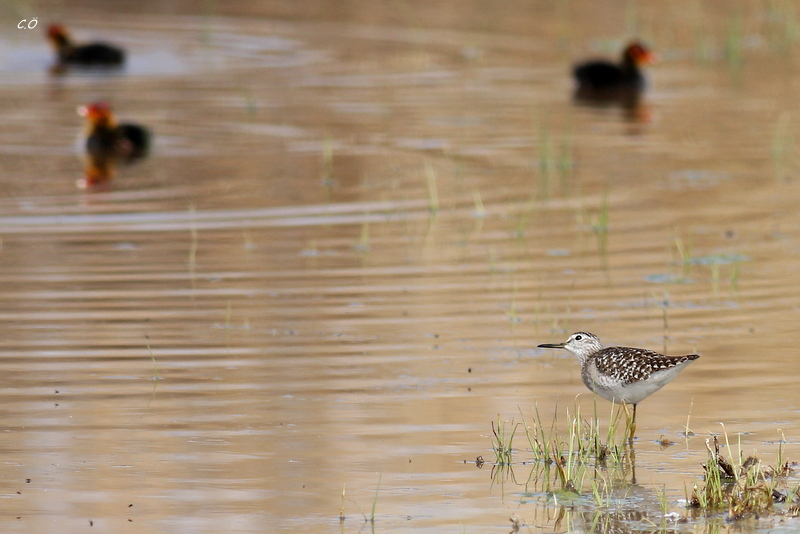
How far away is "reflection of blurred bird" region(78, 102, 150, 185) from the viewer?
1561 centimetres

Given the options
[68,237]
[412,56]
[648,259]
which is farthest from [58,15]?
[648,259]

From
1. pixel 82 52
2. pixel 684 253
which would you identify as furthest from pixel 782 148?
pixel 82 52

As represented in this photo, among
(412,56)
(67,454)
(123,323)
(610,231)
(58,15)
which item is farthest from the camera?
(58,15)

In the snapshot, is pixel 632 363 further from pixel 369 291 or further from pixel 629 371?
pixel 369 291

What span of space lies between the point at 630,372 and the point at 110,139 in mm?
9764

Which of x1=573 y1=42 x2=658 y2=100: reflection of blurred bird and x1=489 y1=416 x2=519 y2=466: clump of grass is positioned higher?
x1=573 y1=42 x2=658 y2=100: reflection of blurred bird

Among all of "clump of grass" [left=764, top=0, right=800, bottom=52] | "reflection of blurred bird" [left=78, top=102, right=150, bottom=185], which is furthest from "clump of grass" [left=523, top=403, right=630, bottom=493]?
"clump of grass" [left=764, top=0, right=800, bottom=52]

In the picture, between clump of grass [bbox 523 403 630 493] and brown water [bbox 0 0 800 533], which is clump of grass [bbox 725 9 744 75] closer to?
brown water [bbox 0 0 800 533]

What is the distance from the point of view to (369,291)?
1012 cm

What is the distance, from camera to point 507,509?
611cm

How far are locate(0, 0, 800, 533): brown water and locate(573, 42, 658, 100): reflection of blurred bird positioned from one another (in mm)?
588

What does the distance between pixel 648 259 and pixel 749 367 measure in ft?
9.08

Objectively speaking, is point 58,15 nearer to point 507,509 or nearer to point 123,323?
point 123,323

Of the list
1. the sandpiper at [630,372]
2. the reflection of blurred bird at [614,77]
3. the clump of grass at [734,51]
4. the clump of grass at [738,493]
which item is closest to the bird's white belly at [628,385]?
the sandpiper at [630,372]
